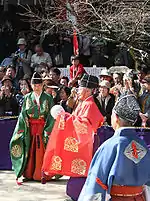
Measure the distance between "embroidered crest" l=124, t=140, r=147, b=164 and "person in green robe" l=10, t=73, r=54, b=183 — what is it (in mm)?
3918

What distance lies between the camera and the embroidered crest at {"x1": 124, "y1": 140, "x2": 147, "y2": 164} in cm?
384

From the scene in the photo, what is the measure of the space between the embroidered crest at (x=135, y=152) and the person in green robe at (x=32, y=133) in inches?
154

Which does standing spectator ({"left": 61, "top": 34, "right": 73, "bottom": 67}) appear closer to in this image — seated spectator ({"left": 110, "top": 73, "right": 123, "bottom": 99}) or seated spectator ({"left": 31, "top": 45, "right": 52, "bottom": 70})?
seated spectator ({"left": 31, "top": 45, "right": 52, "bottom": 70})

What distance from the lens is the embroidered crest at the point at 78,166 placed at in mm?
6516

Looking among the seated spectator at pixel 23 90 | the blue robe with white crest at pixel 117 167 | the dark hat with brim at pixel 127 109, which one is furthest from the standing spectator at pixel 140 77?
the blue robe with white crest at pixel 117 167

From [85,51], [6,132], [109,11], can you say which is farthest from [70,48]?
[6,132]

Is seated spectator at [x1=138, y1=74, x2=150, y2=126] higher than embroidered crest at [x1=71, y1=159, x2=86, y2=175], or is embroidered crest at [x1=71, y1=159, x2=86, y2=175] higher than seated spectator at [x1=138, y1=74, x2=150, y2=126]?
seated spectator at [x1=138, y1=74, x2=150, y2=126]

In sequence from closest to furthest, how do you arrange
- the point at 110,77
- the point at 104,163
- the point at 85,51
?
the point at 104,163, the point at 110,77, the point at 85,51

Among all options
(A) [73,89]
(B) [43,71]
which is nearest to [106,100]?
(A) [73,89]

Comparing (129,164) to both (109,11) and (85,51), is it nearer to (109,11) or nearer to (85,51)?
(109,11)

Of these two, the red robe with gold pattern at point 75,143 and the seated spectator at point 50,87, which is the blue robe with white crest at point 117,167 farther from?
the seated spectator at point 50,87

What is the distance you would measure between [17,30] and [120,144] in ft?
37.2

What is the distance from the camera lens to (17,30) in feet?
48.4

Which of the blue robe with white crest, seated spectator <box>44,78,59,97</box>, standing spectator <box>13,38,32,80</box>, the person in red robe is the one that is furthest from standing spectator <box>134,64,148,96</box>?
the blue robe with white crest
